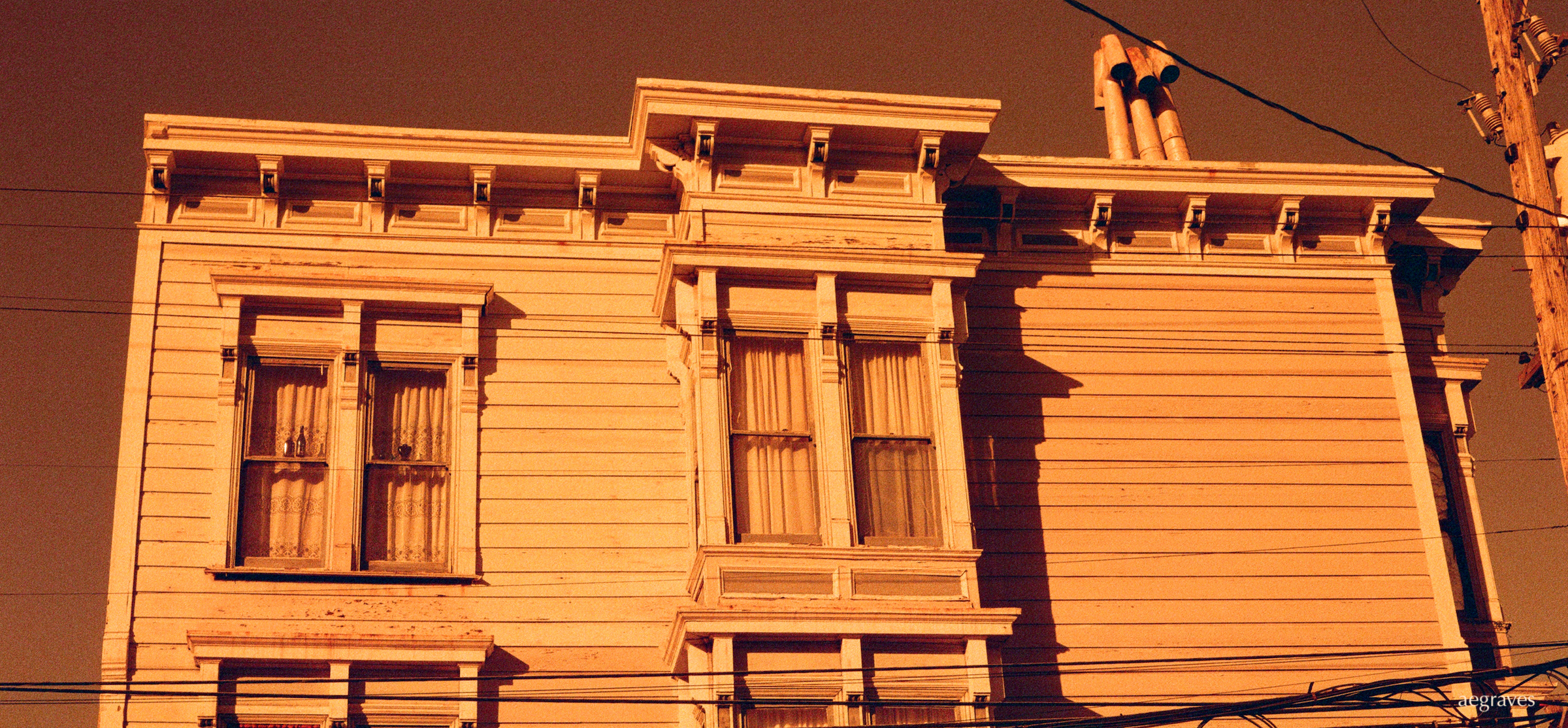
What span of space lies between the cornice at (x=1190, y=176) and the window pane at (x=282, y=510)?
6976 mm

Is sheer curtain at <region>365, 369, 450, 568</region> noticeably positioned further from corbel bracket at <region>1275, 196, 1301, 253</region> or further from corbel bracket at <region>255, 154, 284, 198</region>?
corbel bracket at <region>1275, 196, 1301, 253</region>

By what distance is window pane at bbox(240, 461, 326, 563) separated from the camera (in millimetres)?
15352

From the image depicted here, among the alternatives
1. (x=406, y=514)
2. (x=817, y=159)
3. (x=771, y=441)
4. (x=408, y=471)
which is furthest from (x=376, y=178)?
(x=771, y=441)

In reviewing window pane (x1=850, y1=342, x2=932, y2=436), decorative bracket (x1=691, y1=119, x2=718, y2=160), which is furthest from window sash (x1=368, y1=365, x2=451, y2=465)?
window pane (x1=850, y1=342, x2=932, y2=436)

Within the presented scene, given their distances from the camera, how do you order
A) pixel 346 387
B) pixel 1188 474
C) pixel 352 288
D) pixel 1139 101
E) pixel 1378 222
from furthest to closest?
pixel 1139 101, pixel 1378 222, pixel 1188 474, pixel 352 288, pixel 346 387

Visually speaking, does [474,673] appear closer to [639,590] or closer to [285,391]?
[639,590]

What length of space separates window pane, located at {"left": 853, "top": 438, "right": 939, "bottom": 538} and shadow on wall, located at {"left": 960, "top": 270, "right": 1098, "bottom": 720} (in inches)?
38.4

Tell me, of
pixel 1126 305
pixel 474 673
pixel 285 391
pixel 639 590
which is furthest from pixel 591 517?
pixel 1126 305

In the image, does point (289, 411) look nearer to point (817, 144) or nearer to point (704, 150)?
point (704, 150)

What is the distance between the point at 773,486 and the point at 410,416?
341cm

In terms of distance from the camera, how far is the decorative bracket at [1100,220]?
705 inches

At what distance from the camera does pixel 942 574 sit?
1499cm

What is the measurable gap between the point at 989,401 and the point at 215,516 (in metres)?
7.15

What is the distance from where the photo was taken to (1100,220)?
18000 millimetres
